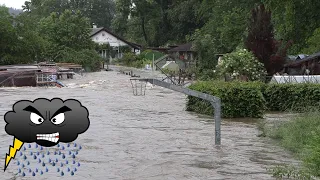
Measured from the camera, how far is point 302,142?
13.2 meters

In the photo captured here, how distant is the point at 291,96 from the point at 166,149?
10.5 metres

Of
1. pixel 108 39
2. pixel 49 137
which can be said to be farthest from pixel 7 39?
pixel 49 137

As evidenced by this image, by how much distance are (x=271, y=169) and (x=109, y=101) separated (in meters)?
16.9

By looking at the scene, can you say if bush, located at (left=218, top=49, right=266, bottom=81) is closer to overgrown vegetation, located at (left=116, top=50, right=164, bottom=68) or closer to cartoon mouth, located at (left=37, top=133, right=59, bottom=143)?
cartoon mouth, located at (left=37, top=133, right=59, bottom=143)

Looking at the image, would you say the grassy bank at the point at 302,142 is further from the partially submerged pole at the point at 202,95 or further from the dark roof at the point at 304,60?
the dark roof at the point at 304,60

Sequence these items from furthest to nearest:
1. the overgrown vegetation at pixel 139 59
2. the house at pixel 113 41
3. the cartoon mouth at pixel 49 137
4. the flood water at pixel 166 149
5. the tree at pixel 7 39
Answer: the house at pixel 113 41 → the overgrown vegetation at pixel 139 59 → the tree at pixel 7 39 → the flood water at pixel 166 149 → the cartoon mouth at pixel 49 137

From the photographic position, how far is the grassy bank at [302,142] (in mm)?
9445

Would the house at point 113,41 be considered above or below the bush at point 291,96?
above

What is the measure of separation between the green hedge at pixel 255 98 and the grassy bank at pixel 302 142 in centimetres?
358

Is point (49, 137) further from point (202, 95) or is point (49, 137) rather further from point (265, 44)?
point (265, 44)

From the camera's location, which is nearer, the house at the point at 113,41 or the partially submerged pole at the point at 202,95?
the partially submerged pole at the point at 202,95

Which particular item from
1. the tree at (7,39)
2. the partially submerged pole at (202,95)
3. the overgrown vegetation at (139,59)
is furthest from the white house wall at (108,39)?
the partially submerged pole at (202,95)

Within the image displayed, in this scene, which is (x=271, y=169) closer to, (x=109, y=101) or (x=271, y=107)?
(x=271, y=107)

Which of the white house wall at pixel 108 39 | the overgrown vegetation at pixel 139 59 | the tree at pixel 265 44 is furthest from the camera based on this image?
the white house wall at pixel 108 39
